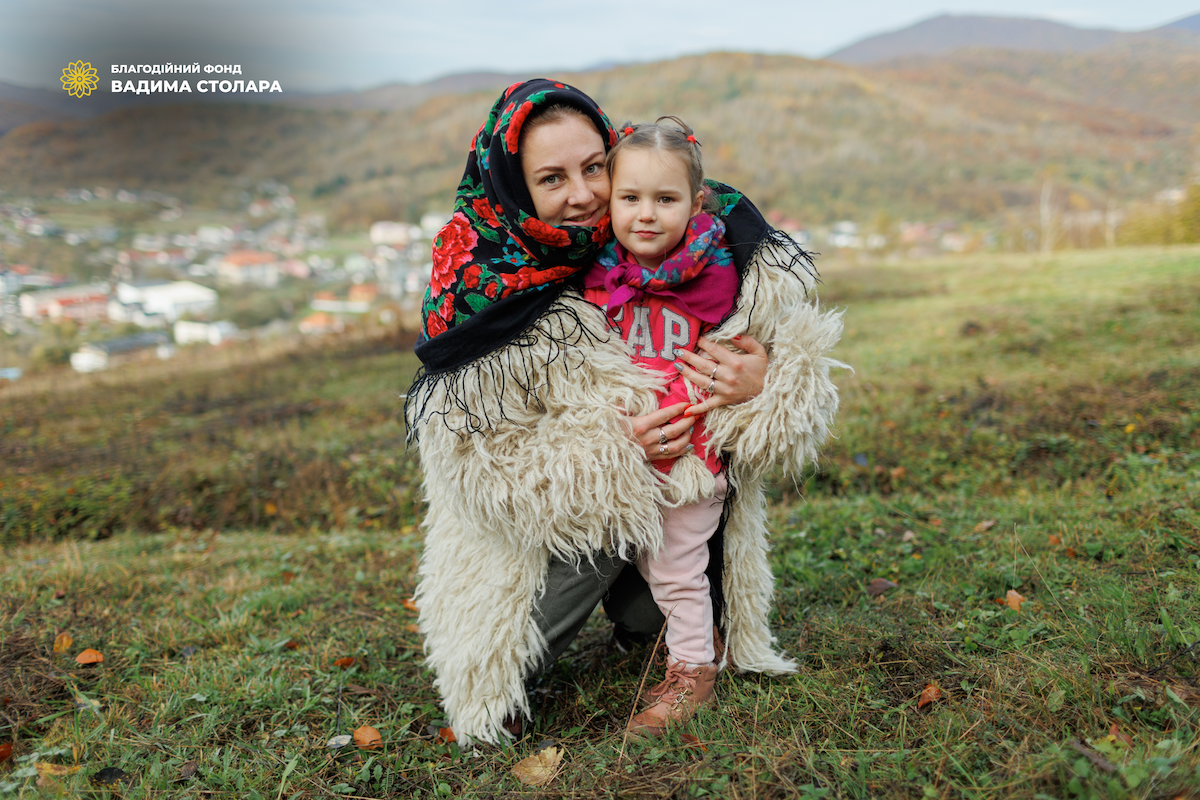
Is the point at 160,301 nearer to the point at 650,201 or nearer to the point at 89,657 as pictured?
the point at 89,657

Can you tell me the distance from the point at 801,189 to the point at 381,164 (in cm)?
3817

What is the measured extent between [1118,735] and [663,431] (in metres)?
1.44

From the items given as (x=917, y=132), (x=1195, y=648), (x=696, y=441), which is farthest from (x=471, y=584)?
(x=917, y=132)

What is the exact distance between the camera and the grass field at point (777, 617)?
1.93 m

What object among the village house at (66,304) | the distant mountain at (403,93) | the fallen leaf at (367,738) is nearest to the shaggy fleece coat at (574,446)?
the fallen leaf at (367,738)

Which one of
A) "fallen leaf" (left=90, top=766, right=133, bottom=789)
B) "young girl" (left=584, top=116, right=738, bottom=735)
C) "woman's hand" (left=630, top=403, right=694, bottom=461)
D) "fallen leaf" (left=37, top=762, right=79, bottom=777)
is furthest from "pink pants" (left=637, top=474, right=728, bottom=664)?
"fallen leaf" (left=37, top=762, right=79, bottom=777)

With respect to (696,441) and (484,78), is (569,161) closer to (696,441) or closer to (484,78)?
(696,441)

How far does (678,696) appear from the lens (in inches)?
91.9

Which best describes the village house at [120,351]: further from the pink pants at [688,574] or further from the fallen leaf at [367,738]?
the pink pants at [688,574]

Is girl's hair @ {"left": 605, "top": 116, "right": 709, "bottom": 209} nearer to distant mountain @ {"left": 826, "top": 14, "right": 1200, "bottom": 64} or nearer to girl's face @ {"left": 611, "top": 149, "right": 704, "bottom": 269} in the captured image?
girl's face @ {"left": 611, "top": 149, "right": 704, "bottom": 269}

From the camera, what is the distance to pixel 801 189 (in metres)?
50.1

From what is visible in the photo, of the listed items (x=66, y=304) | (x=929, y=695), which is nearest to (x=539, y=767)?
(x=929, y=695)

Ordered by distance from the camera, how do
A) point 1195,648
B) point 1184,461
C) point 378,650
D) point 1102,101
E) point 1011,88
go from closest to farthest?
point 1195,648 → point 378,650 → point 1184,461 → point 1102,101 → point 1011,88

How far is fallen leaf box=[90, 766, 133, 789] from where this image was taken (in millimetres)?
2244
